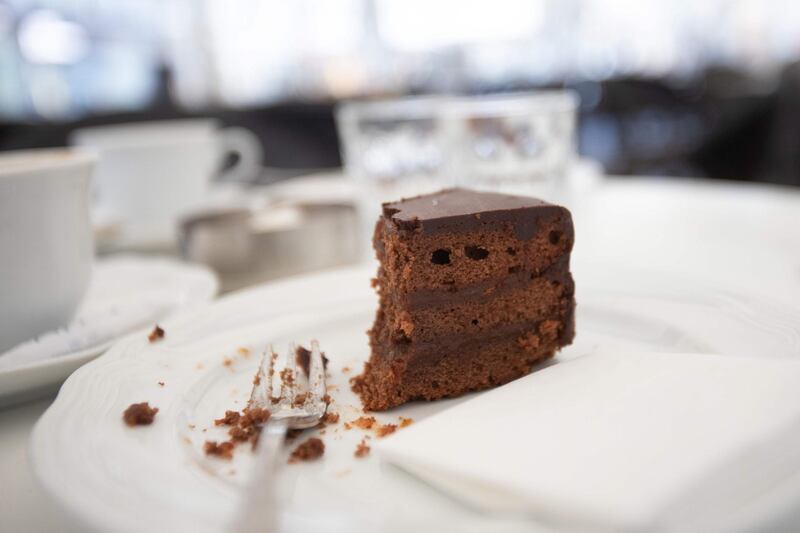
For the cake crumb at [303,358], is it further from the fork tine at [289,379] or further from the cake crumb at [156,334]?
the cake crumb at [156,334]

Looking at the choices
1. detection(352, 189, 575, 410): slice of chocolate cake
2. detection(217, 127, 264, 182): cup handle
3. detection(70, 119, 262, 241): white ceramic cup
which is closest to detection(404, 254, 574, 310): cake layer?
detection(352, 189, 575, 410): slice of chocolate cake

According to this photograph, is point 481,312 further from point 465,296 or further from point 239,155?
point 239,155

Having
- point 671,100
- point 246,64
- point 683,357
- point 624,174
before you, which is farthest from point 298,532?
point 246,64

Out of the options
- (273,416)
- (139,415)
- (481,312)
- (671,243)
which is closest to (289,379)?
(273,416)

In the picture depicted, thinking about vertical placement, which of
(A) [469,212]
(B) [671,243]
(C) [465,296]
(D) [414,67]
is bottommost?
(B) [671,243]

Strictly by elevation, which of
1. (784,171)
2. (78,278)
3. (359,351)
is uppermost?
(78,278)

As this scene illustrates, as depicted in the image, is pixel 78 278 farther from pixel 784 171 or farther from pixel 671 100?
pixel 671 100

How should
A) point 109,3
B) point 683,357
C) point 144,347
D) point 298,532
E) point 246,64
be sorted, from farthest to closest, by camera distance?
point 246,64
point 109,3
point 144,347
point 683,357
point 298,532

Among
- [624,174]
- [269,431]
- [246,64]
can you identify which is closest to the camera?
[269,431]
